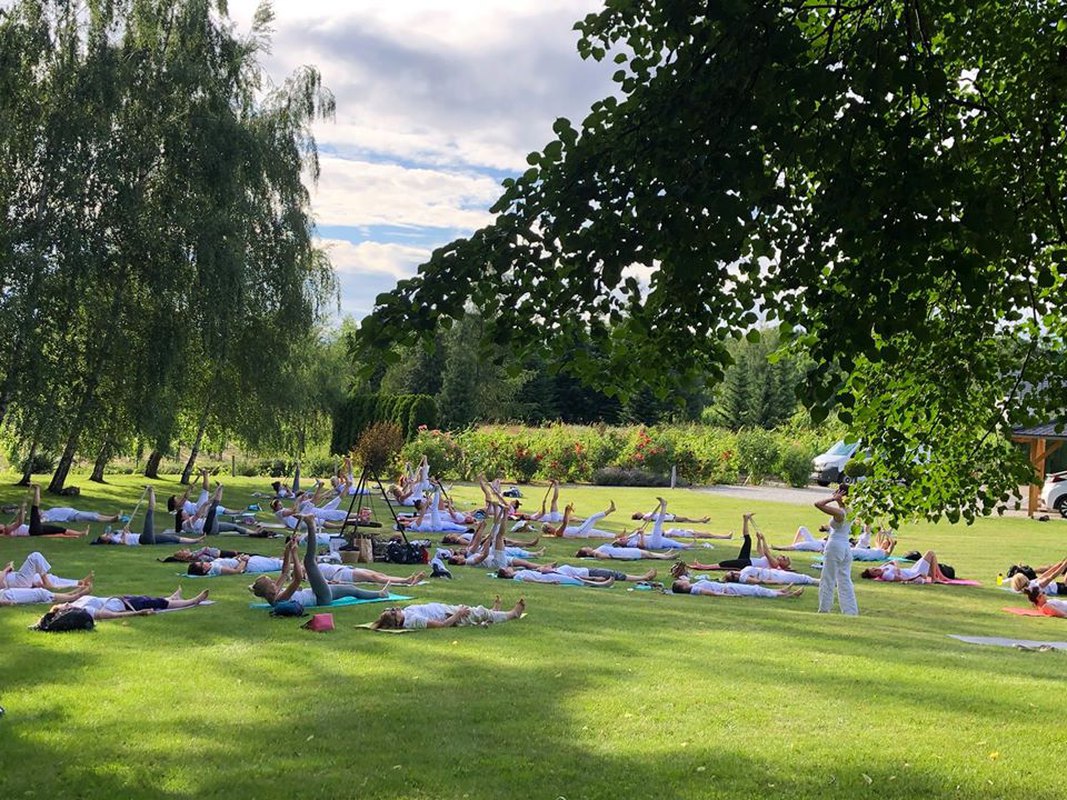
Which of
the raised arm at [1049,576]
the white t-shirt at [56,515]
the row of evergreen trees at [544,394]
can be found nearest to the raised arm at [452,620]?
the raised arm at [1049,576]

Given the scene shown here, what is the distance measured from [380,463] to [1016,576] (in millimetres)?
26266

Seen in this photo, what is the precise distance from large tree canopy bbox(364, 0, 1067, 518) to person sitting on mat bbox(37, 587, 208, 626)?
670 cm

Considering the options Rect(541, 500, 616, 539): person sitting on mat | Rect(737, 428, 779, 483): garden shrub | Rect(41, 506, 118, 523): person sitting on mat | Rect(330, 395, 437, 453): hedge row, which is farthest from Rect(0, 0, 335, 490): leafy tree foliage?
Rect(737, 428, 779, 483): garden shrub

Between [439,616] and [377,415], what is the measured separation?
37.0m

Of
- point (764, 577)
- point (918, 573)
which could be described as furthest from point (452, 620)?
point (918, 573)

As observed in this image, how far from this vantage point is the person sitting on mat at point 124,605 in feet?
35.7

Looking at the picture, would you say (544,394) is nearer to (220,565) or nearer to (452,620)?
(220,565)

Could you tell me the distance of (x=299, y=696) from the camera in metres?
7.87

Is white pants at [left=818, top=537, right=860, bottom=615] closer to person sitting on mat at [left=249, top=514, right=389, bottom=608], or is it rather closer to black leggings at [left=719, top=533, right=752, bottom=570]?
black leggings at [left=719, top=533, right=752, bottom=570]

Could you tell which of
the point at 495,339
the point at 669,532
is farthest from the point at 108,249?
the point at 495,339

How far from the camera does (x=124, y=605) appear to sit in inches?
446

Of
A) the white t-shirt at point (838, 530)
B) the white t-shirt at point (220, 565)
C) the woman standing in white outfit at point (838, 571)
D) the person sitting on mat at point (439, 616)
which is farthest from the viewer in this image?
the white t-shirt at point (220, 565)

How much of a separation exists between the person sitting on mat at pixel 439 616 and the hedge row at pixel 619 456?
2758 centimetres

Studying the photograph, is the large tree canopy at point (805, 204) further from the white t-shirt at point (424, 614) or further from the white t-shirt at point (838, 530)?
the white t-shirt at point (838, 530)
